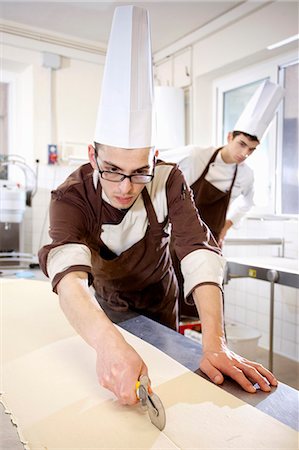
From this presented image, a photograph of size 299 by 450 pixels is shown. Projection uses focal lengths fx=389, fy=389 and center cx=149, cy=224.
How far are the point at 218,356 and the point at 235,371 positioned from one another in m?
0.05

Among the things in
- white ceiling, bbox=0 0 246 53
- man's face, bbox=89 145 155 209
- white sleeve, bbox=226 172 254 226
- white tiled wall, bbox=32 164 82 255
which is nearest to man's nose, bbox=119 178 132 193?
man's face, bbox=89 145 155 209

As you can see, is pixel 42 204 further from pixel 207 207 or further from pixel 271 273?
pixel 271 273

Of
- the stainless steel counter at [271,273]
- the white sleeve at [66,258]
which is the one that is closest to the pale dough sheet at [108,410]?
the white sleeve at [66,258]

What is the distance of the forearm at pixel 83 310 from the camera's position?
2.62ft

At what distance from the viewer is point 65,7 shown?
2.80 m

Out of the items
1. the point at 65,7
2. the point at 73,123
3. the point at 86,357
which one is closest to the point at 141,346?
the point at 86,357

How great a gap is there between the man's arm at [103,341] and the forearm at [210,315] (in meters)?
0.24

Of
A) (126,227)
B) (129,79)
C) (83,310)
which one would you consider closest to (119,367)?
(83,310)

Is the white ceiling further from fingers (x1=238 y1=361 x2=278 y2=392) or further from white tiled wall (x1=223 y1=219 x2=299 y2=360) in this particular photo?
Result: fingers (x1=238 y1=361 x2=278 y2=392)

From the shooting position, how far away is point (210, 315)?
0.95 meters

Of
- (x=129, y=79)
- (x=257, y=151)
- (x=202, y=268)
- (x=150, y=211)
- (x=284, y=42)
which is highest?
(x=284, y=42)

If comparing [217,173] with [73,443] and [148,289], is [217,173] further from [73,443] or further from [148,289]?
[73,443]

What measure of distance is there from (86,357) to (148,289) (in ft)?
1.57

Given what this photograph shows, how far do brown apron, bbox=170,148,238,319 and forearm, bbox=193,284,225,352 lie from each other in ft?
3.76
